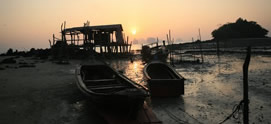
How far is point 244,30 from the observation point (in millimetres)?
59219

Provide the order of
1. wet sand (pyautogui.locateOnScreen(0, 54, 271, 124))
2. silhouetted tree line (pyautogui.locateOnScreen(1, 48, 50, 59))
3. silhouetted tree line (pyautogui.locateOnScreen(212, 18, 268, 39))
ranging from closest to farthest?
wet sand (pyautogui.locateOnScreen(0, 54, 271, 124))
silhouetted tree line (pyautogui.locateOnScreen(1, 48, 50, 59))
silhouetted tree line (pyautogui.locateOnScreen(212, 18, 268, 39))

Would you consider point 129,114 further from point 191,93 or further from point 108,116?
point 191,93

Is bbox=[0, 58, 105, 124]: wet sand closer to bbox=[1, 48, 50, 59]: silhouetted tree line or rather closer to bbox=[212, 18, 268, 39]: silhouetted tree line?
bbox=[1, 48, 50, 59]: silhouetted tree line

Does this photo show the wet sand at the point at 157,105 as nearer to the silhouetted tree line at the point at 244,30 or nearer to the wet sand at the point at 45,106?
the wet sand at the point at 45,106

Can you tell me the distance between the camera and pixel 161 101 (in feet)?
26.5

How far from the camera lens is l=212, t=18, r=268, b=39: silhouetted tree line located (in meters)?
58.8

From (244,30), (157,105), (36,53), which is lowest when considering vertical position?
(157,105)

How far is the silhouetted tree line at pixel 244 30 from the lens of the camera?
5881cm

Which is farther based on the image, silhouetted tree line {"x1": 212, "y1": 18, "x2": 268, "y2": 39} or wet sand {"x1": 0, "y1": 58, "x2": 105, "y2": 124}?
silhouetted tree line {"x1": 212, "y1": 18, "x2": 268, "y2": 39}

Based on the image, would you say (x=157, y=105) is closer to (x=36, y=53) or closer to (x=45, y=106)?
(x=45, y=106)

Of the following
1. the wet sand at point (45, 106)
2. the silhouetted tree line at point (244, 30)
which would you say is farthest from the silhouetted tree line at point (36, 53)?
the silhouetted tree line at point (244, 30)

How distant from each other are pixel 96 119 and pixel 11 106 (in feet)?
13.2

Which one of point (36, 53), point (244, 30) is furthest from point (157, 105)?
point (244, 30)

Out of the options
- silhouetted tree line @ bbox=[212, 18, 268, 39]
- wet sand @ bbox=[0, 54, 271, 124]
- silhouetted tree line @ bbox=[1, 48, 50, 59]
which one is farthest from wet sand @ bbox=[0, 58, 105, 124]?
silhouetted tree line @ bbox=[212, 18, 268, 39]
